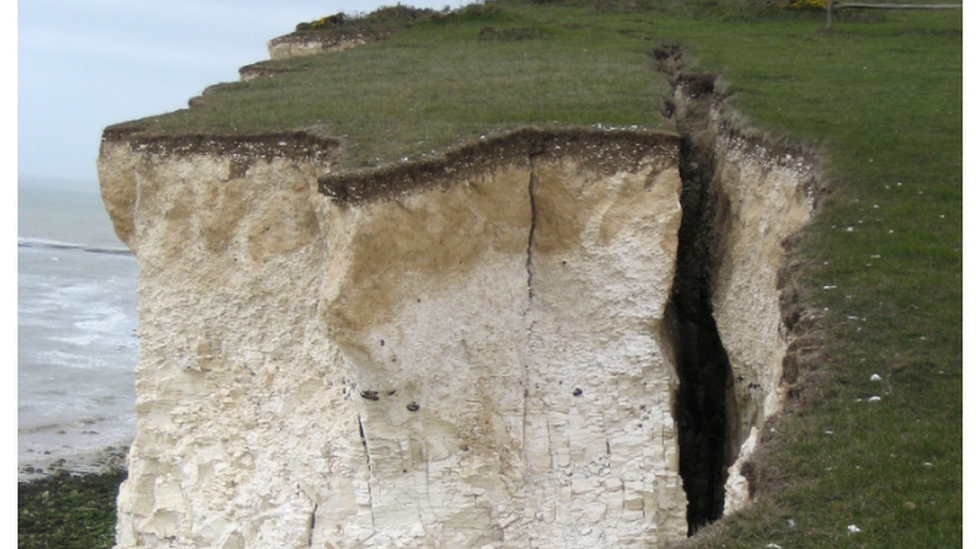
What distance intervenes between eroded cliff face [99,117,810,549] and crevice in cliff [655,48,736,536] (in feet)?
1.31

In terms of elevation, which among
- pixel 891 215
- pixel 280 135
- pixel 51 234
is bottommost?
pixel 51 234

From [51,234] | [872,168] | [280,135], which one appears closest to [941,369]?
[872,168]

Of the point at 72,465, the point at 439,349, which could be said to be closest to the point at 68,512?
the point at 72,465

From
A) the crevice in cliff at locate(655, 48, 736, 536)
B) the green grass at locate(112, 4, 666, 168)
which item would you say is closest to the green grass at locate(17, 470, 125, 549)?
the green grass at locate(112, 4, 666, 168)

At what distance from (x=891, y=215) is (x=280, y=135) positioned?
8.11 m

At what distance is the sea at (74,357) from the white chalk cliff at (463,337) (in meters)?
14.0

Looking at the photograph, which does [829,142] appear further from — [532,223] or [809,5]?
[809,5]

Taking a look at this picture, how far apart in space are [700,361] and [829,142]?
3.68 meters

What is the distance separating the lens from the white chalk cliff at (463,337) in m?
11.4

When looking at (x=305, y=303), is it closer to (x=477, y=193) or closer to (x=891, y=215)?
(x=477, y=193)

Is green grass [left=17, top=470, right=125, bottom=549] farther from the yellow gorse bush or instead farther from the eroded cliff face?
the yellow gorse bush

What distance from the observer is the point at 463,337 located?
11828mm

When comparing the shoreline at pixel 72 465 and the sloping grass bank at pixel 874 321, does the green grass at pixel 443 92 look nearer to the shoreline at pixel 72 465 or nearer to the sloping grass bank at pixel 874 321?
the sloping grass bank at pixel 874 321

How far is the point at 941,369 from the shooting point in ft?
28.6
